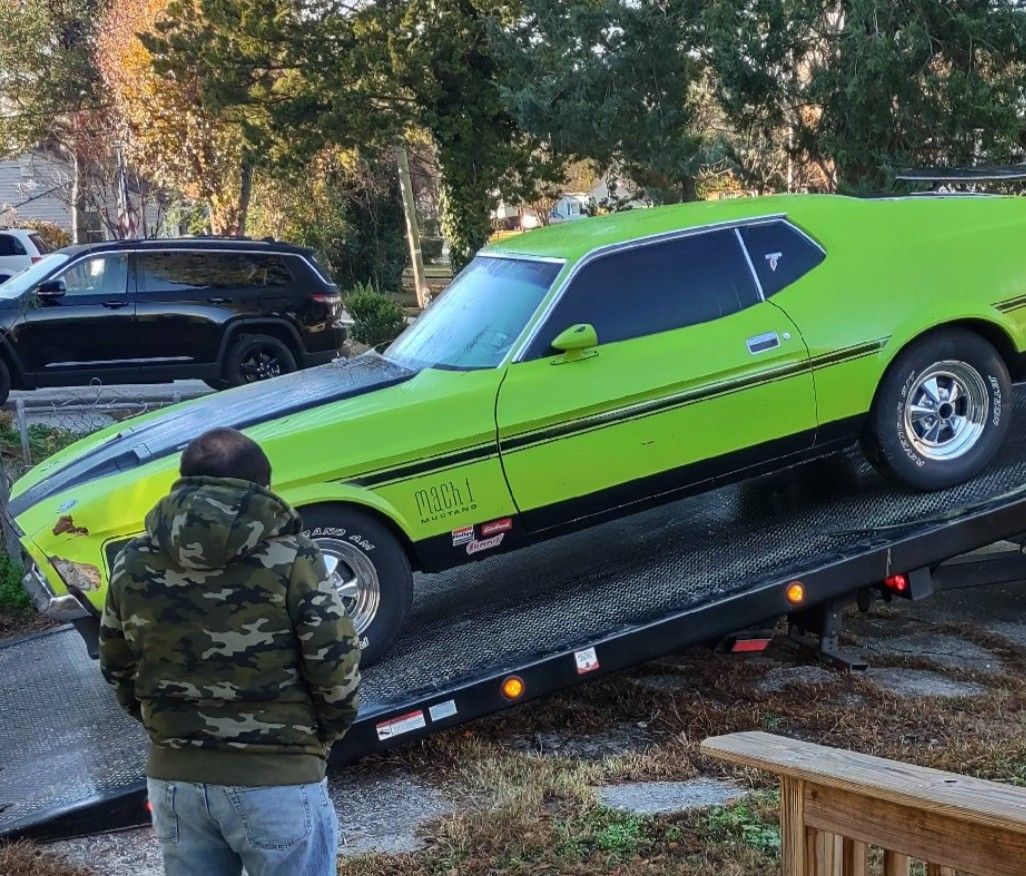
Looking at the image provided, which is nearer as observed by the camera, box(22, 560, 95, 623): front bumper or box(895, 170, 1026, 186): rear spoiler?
box(22, 560, 95, 623): front bumper

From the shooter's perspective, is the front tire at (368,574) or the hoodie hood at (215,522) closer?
the hoodie hood at (215,522)

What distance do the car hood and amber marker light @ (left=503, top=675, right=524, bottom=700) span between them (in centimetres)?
144

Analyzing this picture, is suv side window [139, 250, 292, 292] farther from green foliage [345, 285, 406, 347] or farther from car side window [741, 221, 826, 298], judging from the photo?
car side window [741, 221, 826, 298]

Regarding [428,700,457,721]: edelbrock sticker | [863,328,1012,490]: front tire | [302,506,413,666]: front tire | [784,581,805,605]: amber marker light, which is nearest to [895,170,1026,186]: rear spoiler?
[863,328,1012,490]: front tire

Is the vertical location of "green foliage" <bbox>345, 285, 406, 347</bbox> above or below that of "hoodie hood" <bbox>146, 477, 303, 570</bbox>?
below

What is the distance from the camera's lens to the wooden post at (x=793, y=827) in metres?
2.52

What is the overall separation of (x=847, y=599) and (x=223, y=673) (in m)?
3.57

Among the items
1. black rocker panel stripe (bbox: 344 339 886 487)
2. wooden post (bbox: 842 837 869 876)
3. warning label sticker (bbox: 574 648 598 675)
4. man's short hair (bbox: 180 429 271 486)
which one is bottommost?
warning label sticker (bbox: 574 648 598 675)

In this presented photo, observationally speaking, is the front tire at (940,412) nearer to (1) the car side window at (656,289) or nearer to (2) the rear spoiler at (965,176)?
(1) the car side window at (656,289)

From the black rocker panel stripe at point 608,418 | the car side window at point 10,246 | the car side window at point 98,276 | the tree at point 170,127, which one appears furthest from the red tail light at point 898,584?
the tree at point 170,127

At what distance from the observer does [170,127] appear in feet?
88.1

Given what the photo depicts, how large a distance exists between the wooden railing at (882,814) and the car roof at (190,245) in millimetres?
12019

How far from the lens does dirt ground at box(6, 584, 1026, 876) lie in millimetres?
4098

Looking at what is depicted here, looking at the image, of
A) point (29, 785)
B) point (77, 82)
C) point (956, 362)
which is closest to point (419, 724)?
point (29, 785)
